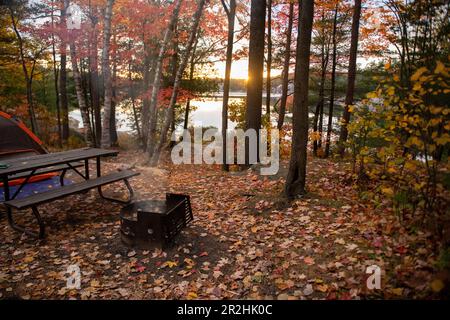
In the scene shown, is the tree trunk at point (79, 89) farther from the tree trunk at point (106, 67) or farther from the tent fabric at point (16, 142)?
the tent fabric at point (16, 142)

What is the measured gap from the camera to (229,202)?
687cm

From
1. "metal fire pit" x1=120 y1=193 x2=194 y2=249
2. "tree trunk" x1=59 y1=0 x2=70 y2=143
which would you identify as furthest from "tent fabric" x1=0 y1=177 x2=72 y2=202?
"tree trunk" x1=59 y1=0 x2=70 y2=143

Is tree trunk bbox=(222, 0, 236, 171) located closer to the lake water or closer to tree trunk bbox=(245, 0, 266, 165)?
tree trunk bbox=(245, 0, 266, 165)

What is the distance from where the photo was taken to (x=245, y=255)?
4676mm

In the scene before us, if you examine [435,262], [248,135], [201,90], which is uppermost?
[201,90]

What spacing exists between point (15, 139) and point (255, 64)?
7193 millimetres

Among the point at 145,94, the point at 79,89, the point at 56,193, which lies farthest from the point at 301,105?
the point at 145,94

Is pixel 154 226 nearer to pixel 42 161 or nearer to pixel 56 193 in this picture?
pixel 56 193

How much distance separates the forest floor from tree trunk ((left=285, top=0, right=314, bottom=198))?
411mm

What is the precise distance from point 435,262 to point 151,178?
7.76 meters

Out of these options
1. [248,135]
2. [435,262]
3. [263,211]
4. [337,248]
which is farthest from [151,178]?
[435,262]

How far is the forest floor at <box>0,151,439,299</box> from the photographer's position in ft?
12.1
